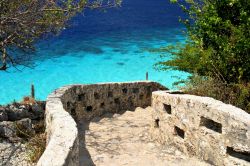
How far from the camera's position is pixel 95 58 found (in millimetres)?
42344

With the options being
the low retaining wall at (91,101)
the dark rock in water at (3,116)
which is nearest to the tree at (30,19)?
the low retaining wall at (91,101)

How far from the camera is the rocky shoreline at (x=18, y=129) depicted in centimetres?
1245

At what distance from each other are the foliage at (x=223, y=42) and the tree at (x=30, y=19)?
293 cm

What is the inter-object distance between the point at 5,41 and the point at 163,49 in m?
5.67

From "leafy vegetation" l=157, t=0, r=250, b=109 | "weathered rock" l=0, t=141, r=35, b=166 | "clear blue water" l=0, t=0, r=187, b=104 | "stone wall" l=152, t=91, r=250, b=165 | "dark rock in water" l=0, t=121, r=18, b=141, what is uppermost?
"leafy vegetation" l=157, t=0, r=250, b=109

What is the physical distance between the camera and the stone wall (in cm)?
724

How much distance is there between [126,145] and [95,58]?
32.2 metres

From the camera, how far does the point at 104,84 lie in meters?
14.7

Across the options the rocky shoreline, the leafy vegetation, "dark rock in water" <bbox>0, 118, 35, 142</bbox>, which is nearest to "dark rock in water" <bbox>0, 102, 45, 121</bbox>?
the rocky shoreline

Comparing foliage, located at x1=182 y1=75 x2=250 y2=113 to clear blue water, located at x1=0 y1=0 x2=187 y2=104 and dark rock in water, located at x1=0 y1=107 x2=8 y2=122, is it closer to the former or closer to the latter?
dark rock in water, located at x1=0 y1=107 x2=8 y2=122

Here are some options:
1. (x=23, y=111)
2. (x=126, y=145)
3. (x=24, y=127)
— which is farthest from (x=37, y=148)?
(x=23, y=111)

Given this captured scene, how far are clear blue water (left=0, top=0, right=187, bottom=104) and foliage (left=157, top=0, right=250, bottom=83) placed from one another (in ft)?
53.8

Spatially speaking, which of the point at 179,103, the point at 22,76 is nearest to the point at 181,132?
the point at 179,103

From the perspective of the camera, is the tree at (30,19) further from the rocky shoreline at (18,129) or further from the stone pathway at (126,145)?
the stone pathway at (126,145)
